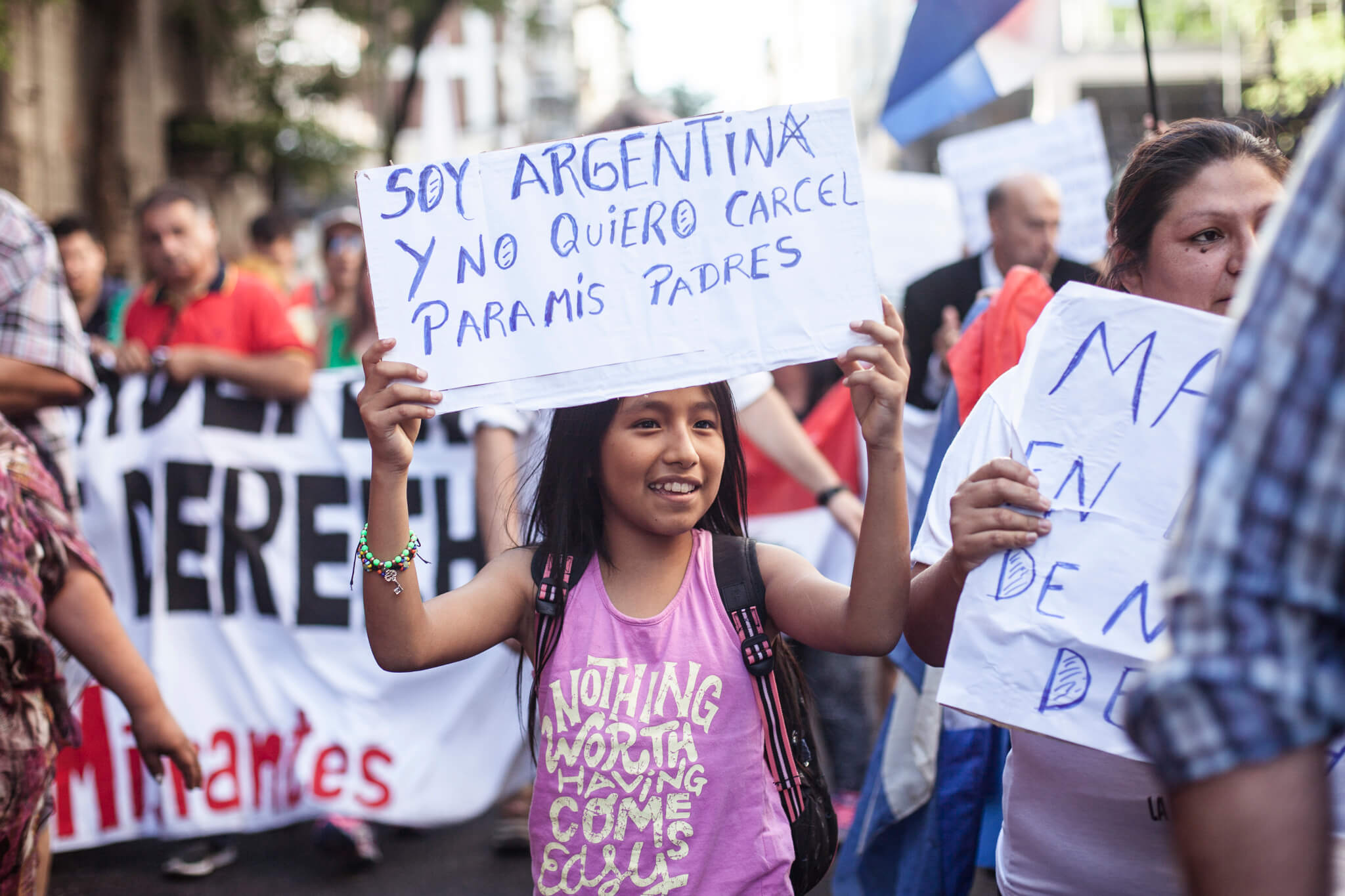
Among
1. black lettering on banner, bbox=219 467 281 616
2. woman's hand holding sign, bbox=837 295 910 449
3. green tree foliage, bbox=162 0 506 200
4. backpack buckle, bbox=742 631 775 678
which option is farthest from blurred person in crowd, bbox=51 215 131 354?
green tree foliage, bbox=162 0 506 200

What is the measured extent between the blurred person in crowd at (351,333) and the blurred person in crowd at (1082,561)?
2954 mm

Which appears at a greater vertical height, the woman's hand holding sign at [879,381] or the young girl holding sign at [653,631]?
the woman's hand holding sign at [879,381]

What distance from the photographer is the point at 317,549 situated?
4461mm

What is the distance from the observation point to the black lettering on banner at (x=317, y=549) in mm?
4430

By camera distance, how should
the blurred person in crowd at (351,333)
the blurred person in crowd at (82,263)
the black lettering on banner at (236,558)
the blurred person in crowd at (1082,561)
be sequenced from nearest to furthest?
1. the blurred person in crowd at (1082,561)
2. the black lettering on banner at (236,558)
3. the blurred person in crowd at (351,333)
4. the blurred person in crowd at (82,263)

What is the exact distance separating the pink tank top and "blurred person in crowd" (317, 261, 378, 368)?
272 cm

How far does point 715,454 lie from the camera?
2152mm

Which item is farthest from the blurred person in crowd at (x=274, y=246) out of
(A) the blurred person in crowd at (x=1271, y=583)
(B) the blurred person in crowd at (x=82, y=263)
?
(A) the blurred person in crowd at (x=1271, y=583)

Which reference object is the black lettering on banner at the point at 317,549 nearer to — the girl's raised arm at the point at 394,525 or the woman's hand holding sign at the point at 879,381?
the girl's raised arm at the point at 394,525

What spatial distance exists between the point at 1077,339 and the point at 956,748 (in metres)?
1.31

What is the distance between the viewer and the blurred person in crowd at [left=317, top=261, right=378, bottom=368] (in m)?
5.00

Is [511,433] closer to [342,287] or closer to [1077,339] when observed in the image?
[1077,339]

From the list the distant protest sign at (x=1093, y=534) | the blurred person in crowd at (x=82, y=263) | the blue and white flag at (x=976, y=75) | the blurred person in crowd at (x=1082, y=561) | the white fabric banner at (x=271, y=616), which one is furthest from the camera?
the blurred person in crowd at (x=82, y=263)

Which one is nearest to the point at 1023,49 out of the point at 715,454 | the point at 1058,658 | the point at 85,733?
the point at 715,454
